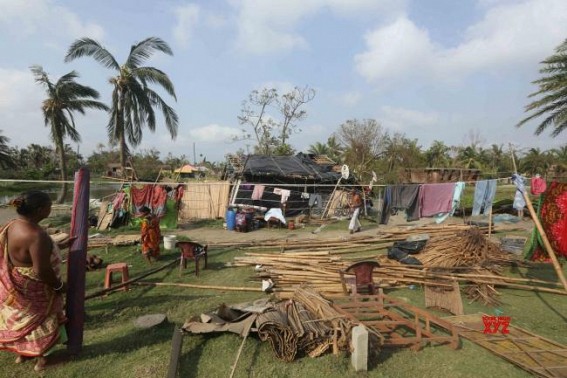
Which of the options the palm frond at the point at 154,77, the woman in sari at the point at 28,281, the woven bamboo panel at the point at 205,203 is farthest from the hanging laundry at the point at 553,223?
the palm frond at the point at 154,77

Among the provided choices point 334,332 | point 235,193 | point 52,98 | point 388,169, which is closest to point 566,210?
point 334,332

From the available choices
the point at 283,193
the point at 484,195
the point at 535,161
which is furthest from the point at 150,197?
the point at 535,161

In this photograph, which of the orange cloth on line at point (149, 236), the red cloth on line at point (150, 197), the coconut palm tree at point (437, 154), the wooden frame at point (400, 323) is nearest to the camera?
the wooden frame at point (400, 323)

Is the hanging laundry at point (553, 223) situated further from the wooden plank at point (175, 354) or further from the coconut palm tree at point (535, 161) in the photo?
the coconut palm tree at point (535, 161)

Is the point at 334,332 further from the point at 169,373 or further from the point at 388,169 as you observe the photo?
the point at 388,169

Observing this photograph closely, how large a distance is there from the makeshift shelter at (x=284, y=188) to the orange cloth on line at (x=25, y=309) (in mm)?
12052

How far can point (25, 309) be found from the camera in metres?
3.52

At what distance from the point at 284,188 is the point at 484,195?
8.81 metres

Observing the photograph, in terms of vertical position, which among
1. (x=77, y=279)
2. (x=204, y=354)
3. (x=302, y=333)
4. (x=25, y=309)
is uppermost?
(x=77, y=279)

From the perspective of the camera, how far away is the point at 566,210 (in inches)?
234

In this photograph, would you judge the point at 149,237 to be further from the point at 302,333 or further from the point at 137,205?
the point at 302,333

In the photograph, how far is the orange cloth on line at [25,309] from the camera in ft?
11.3

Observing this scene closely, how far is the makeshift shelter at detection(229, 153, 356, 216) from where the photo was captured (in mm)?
16234

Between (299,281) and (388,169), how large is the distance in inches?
1063
